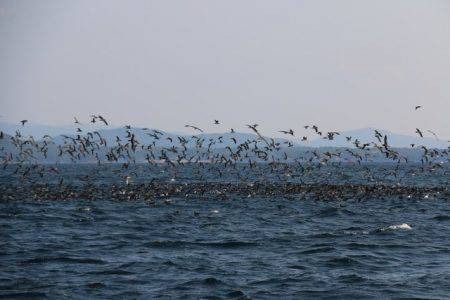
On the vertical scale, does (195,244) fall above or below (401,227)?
below

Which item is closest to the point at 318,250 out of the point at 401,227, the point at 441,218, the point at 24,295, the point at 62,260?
the point at 401,227

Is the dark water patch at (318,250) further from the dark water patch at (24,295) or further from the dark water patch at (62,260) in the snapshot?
the dark water patch at (24,295)

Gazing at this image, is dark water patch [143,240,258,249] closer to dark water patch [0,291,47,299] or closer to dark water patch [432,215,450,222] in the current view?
dark water patch [0,291,47,299]

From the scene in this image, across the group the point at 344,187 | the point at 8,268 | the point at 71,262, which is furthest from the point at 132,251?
the point at 344,187

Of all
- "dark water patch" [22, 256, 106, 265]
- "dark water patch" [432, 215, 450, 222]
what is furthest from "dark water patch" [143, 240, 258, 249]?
"dark water patch" [432, 215, 450, 222]

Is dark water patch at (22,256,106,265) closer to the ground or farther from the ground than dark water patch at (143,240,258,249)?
farther from the ground

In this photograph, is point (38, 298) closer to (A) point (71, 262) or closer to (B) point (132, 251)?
(A) point (71, 262)

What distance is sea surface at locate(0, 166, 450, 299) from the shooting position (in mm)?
23625

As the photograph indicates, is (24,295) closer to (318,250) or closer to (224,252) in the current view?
(224,252)

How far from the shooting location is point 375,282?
82.1 ft

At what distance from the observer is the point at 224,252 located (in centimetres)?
3177

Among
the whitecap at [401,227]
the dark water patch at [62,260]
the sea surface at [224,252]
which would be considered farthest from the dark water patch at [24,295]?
the whitecap at [401,227]

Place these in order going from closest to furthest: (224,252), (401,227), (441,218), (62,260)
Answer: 1. (62,260)
2. (224,252)
3. (401,227)
4. (441,218)

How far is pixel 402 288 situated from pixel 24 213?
32.0 meters
